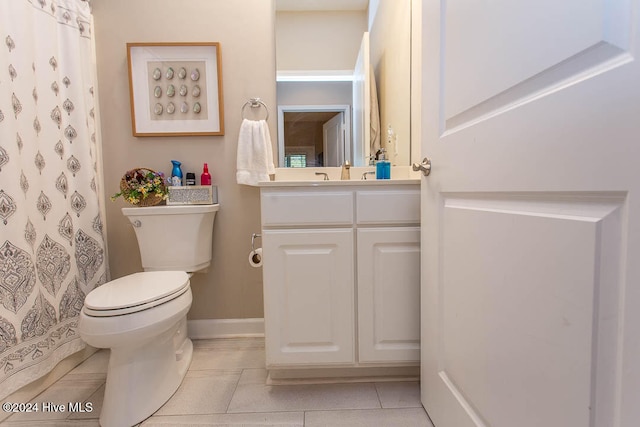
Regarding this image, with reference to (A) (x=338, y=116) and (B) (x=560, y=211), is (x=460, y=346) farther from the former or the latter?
(A) (x=338, y=116)

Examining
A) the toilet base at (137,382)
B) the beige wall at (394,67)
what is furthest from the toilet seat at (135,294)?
the beige wall at (394,67)

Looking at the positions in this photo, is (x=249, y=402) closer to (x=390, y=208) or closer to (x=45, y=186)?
(x=390, y=208)

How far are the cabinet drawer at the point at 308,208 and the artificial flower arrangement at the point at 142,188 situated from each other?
74 centimetres

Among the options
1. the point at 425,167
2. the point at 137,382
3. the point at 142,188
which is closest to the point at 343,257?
the point at 425,167

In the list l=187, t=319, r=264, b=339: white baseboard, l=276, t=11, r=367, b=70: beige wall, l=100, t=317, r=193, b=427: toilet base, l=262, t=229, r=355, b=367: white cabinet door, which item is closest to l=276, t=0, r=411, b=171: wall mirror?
l=276, t=11, r=367, b=70: beige wall

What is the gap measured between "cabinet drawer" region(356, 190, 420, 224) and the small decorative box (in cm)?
89

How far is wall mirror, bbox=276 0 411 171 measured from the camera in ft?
5.15

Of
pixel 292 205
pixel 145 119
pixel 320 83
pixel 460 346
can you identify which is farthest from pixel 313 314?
pixel 145 119

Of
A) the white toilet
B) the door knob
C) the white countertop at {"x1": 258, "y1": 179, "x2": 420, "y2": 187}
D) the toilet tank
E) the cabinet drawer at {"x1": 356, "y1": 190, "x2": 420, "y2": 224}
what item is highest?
the door knob

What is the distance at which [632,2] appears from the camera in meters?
0.39

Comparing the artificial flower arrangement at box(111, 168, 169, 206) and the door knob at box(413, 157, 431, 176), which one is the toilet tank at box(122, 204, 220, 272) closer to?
the artificial flower arrangement at box(111, 168, 169, 206)

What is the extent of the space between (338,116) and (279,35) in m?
0.55

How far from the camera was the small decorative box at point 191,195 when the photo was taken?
1.55 meters

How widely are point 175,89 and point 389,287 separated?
154 cm
